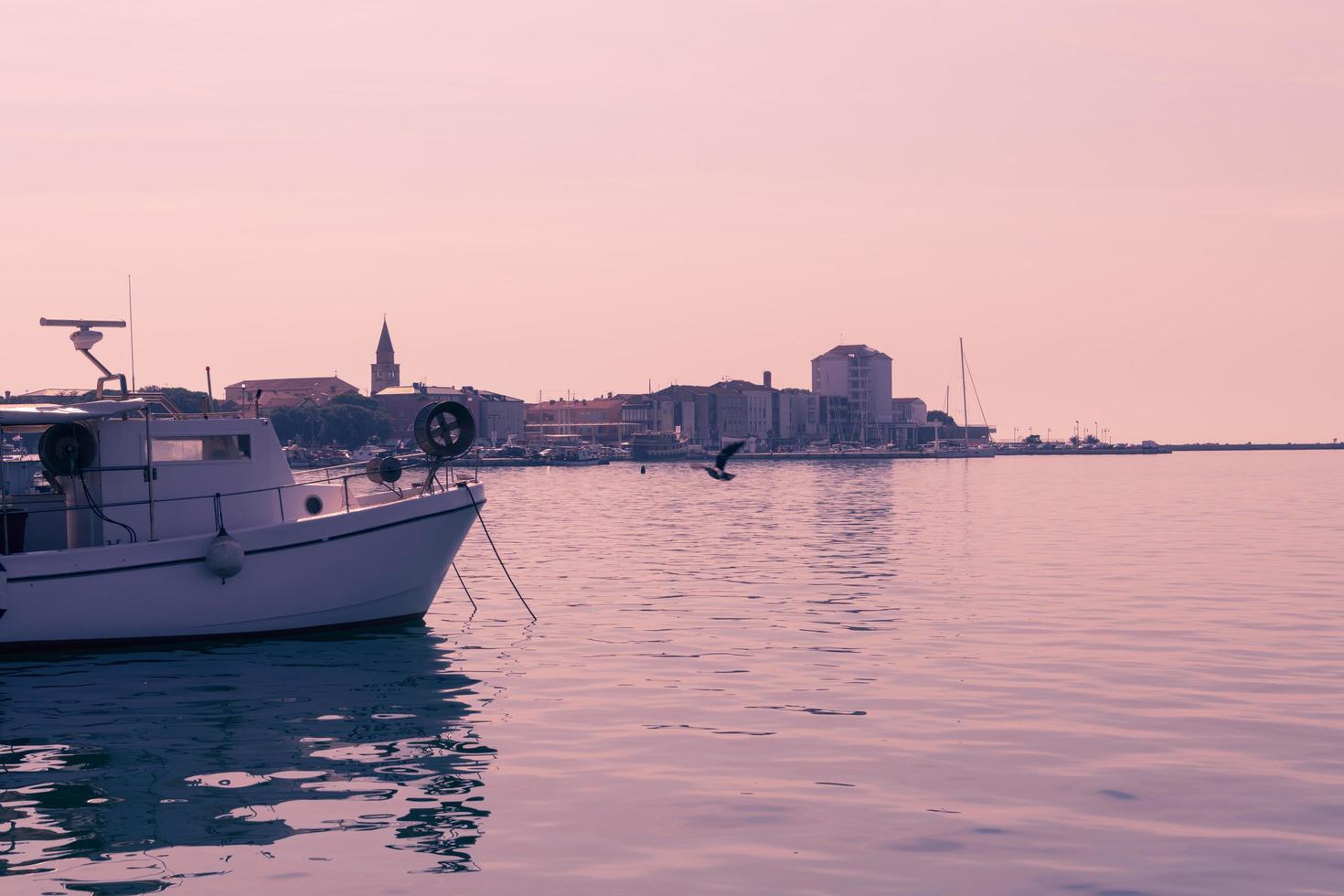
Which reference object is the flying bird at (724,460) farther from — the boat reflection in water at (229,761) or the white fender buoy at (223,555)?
the white fender buoy at (223,555)

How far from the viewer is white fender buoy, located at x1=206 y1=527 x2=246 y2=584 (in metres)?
22.6

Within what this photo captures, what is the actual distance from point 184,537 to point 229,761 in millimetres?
9143

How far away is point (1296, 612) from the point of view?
1094 inches

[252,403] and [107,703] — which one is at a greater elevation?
[252,403]

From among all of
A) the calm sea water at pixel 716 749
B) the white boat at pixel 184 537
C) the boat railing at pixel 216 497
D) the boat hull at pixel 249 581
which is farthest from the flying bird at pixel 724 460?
the white boat at pixel 184 537

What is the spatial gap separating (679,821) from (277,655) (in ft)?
39.8

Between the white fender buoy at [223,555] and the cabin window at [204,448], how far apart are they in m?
2.08

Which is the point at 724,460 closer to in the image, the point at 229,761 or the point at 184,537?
the point at 184,537

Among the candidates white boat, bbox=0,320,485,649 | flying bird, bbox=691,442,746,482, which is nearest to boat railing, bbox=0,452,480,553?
white boat, bbox=0,320,485,649

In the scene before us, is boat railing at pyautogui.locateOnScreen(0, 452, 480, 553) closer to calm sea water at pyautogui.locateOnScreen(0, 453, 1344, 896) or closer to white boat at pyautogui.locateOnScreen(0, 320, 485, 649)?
white boat at pyautogui.locateOnScreen(0, 320, 485, 649)

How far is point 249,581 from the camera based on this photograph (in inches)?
918

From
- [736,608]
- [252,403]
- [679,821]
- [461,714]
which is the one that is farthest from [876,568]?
[679,821]

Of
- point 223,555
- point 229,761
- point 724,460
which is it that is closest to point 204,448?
point 223,555

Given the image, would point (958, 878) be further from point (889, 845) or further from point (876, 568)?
point (876, 568)
